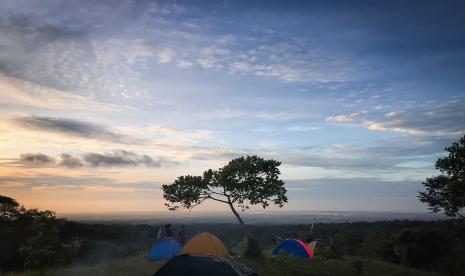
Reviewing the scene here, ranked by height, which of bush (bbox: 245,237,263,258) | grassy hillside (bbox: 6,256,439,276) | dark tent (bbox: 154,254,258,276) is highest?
dark tent (bbox: 154,254,258,276)

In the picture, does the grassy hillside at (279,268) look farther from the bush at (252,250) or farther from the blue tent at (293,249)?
the blue tent at (293,249)

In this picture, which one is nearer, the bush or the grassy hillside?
the grassy hillside

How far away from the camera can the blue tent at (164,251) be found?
26141 mm

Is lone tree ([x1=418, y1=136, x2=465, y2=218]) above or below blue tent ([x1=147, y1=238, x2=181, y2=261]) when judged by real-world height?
above

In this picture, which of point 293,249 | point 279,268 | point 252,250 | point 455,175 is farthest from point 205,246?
point 455,175

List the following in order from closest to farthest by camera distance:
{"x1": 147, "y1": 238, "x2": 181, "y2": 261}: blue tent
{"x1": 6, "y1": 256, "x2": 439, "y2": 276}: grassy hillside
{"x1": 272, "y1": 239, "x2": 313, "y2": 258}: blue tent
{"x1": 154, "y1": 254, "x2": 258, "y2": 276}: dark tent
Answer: {"x1": 154, "y1": 254, "x2": 258, "y2": 276}: dark tent < {"x1": 6, "y1": 256, "x2": 439, "y2": 276}: grassy hillside < {"x1": 147, "y1": 238, "x2": 181, "y2": 261}: blue tent < {"x1": 272, "y1": 239, "x2": 313, "y2": 258}: blue tent

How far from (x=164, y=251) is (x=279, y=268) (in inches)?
320

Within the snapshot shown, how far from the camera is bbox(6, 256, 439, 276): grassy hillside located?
2073 centimetres

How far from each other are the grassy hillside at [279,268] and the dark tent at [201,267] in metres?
5.52

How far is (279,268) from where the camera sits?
22469 millimetres

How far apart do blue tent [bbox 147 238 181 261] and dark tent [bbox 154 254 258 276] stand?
1108 centimetres

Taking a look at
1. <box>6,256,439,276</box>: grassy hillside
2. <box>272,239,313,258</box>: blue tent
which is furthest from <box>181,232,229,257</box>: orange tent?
<box>272,239,313,258</box>: blue tent

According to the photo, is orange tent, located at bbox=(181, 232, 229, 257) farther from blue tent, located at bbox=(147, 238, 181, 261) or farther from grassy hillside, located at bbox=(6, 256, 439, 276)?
blue tent, located at bbox=(147, 238, 181, 261)

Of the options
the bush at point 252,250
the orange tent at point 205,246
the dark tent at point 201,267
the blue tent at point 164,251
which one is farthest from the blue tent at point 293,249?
the dark tent at point 201,267
